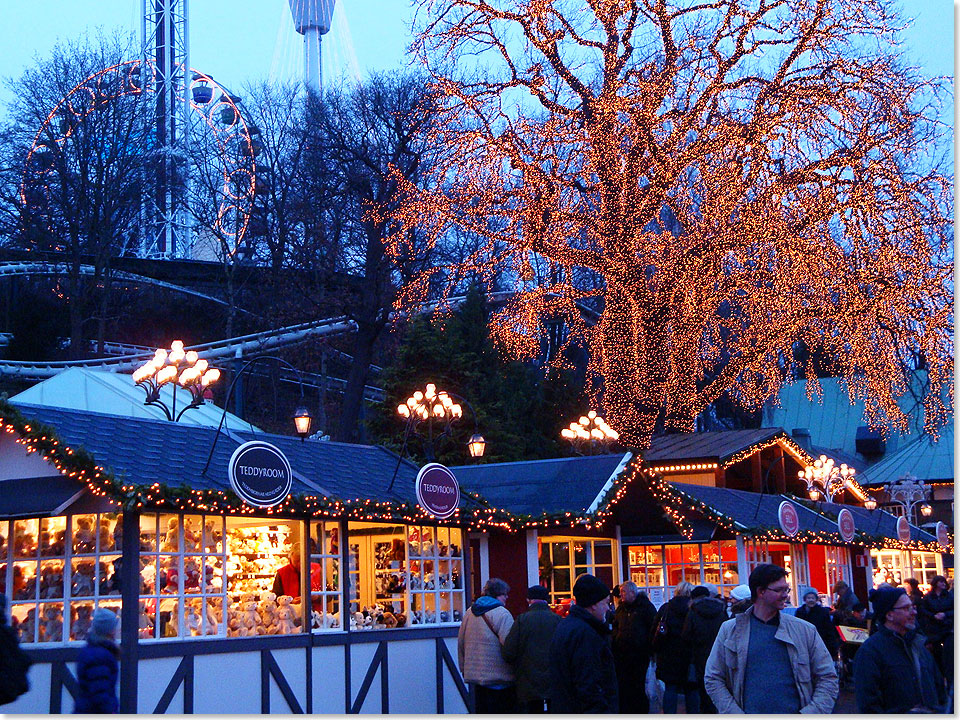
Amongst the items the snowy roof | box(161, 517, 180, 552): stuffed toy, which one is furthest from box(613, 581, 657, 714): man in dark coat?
the snowy roof

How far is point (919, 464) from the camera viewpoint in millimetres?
42250

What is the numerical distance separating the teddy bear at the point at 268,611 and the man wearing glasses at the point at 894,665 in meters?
6.79

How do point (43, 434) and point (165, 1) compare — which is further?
point (165, 1)

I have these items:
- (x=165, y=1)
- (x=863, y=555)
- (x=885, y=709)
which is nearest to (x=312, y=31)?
(x=165, y=1)

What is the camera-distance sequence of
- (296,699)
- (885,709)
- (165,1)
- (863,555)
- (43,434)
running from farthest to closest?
(165,1) < (863,555) < (296,699) < (43,434) < (885,709)

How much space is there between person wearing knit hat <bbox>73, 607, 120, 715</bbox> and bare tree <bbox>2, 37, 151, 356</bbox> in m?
27.7

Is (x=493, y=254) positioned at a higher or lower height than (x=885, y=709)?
higher

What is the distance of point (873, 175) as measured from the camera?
1639cm

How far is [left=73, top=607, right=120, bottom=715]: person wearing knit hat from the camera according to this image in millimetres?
7230

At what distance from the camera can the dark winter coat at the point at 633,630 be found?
10.5 metres

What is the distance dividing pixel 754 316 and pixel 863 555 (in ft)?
42.6

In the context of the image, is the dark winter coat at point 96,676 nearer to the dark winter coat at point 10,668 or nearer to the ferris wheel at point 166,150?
the dark winter coat at point 10,668

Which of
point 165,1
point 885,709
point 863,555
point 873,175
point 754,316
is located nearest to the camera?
point 885,709

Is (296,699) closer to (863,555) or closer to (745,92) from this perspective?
(745,92)
